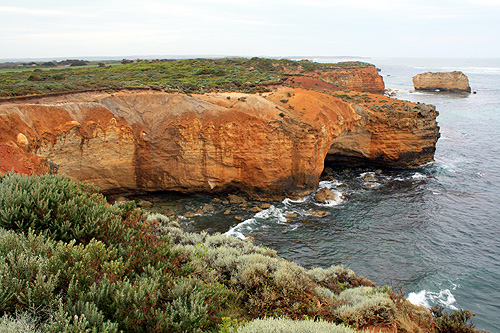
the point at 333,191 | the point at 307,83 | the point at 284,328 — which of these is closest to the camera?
the point at 284,328

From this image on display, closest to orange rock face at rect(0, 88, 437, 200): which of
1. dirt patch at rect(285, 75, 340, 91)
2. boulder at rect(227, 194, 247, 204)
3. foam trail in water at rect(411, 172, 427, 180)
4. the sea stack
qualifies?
Answer: boulder at rect(227, 194, 247, 204)

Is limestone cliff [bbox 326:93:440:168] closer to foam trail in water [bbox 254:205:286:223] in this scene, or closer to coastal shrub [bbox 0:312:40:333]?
foam trail in water [bbox 254:205:286:223]

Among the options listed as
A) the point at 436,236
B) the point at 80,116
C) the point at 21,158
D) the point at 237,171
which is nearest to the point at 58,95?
the point at 80,116

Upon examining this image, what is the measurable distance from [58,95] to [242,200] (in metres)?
14.1

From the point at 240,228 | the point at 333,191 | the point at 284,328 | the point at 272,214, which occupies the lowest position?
the point at 240,228

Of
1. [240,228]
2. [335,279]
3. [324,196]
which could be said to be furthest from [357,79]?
[335,279]

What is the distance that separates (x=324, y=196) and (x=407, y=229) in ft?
19.2

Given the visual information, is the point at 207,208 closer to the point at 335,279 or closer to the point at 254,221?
the point at 254,221

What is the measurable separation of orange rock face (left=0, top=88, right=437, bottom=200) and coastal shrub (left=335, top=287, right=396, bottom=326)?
15774mm

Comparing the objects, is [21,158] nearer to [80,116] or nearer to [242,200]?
[80,116]

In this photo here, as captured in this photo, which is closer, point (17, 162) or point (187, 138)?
point (17, 162)

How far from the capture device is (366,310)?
8086 mm

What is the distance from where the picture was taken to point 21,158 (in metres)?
13.3

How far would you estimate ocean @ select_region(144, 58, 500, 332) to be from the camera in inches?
626
